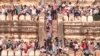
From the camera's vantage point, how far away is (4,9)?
40781 millimetres

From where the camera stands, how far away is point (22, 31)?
39.9 metres

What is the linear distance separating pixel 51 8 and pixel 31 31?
7.39 feet

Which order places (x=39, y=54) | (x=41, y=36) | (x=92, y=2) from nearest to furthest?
1. (x=39, y=54)
2. (x=41, y=36)
3. (x=92, y=2)

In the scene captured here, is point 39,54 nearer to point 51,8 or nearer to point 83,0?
point 51,8

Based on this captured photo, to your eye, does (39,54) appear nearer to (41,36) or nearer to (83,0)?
(41,36)

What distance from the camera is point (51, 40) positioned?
1438 inches

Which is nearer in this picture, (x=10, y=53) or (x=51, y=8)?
(x=10, y=53)

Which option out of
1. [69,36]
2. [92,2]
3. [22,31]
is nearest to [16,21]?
[22,31]

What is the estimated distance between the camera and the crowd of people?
35312mm

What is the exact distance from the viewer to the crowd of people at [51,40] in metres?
35.3

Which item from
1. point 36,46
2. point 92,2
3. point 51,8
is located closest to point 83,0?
point 92,2

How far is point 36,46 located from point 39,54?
→ 86 cm

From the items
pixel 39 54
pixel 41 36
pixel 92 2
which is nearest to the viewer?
pixel 39 54

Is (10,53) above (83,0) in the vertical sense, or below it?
below
